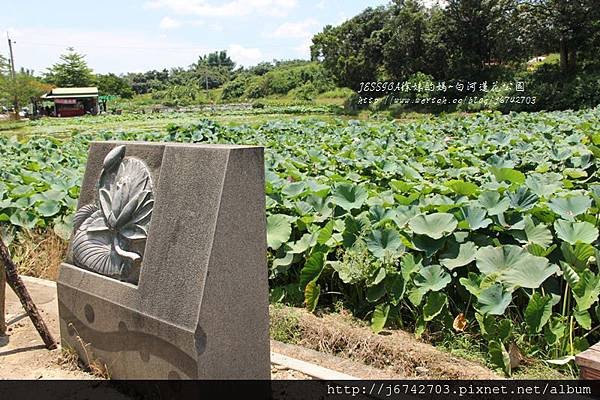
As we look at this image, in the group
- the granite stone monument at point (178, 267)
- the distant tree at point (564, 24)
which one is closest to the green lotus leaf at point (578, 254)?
the granite stone monument at point (178, 267)

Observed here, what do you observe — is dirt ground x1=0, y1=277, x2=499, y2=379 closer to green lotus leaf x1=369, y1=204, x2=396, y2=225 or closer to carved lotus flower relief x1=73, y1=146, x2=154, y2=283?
carved lotus flower relief x1=73, y1=146, x2=154, y2=283

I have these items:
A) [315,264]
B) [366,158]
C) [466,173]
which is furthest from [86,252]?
[366,158]

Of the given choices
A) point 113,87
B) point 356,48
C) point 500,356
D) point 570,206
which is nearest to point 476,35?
point 356,48

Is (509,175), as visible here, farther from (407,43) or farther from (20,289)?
(407,43)

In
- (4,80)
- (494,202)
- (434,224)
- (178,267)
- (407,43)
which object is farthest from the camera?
(4,80)

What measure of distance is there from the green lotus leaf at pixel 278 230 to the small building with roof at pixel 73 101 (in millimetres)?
42160

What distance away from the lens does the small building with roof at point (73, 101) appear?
4219cm

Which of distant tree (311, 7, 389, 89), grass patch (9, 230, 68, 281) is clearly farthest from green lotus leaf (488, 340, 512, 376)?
distant tree (311, 7, 389, 89)

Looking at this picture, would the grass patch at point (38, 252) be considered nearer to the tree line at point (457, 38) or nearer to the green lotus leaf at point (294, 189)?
the green lotus leaf at point (294, 189)

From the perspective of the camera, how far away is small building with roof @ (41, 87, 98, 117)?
4219 cm

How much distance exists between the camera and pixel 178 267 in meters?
2.44

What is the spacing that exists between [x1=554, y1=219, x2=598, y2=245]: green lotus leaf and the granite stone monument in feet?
6.47

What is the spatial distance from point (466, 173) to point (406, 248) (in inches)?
95.0

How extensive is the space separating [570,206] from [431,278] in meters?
1.15
